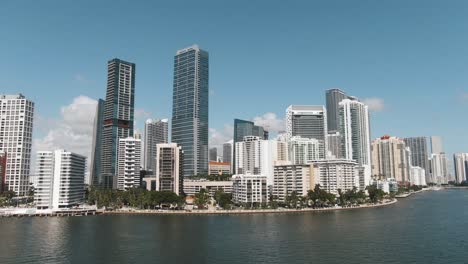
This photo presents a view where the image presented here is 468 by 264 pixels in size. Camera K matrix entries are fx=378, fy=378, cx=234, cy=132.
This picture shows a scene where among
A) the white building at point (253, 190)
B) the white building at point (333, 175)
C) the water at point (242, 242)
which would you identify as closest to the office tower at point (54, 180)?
the water at point (242, 242)

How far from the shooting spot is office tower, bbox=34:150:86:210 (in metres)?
143

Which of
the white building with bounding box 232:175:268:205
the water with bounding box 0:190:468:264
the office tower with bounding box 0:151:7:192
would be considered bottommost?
the water with bounding box 0:190:468:264

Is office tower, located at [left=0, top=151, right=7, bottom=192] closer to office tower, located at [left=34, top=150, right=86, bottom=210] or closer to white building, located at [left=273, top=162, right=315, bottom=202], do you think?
office tower, located at [left=34, top=150, right=86, bottom=210]

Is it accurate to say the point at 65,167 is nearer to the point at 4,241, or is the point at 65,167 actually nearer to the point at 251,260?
the point at 4,241

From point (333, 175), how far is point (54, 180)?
117 m

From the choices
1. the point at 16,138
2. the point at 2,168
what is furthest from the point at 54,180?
the point at 16,138

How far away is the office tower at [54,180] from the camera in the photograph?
142750mm

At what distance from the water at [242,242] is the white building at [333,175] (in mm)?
67673

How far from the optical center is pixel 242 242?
73.1 metres

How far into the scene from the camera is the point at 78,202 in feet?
519

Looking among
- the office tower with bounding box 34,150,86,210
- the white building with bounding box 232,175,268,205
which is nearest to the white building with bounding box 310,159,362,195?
the white building with bounding box 232,175,268,205

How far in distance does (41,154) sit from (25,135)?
5870cm

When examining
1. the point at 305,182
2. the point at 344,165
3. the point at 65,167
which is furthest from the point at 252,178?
the point at 65,167

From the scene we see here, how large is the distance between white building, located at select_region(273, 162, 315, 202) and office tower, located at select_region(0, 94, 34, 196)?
4928 inches
